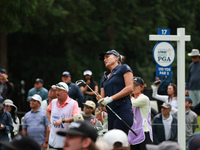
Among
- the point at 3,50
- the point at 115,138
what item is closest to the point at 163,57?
the point at 115,138

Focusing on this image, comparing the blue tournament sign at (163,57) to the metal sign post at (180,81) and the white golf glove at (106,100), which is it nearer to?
the metal sign post at (180,81)

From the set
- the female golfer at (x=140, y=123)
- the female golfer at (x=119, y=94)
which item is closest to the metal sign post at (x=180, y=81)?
the female golfer at (x=140, y=123)

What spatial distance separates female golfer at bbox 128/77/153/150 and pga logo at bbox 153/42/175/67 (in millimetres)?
1188

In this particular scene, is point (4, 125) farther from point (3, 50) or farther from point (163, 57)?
point (3, 50)

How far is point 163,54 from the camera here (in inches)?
407

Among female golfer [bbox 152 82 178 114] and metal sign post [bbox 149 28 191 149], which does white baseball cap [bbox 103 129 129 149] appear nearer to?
metal sign post [bbox 149 28 191 149]

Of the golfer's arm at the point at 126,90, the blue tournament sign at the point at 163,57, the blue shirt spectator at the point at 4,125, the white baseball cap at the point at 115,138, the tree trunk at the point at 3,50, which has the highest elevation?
the tree trunk at the point at 3,50

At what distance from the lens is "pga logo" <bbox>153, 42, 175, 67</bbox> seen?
1020 centimetres

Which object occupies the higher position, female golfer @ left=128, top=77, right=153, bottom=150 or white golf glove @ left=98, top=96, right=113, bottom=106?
white golf glove @ left=98, top=96, right=113, bottom=106

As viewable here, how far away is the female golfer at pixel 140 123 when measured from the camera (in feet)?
29.2

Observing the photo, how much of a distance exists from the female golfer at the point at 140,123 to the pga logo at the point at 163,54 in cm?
119

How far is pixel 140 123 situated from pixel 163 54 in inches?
76.4

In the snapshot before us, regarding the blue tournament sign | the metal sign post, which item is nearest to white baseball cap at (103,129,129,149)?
the metal sign post

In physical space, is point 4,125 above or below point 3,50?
below
